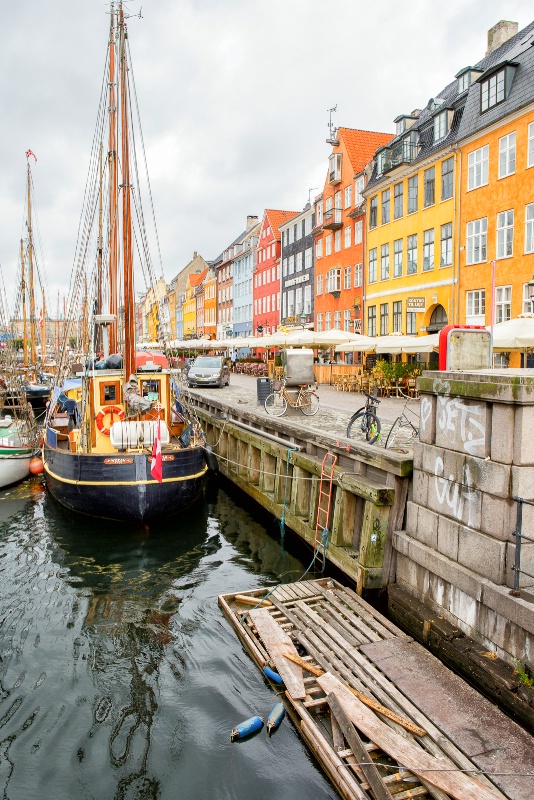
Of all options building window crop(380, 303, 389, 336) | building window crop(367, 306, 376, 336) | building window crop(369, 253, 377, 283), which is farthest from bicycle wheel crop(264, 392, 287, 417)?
building window crop(369, 253, 377, 283)

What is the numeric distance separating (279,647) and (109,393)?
346 inches

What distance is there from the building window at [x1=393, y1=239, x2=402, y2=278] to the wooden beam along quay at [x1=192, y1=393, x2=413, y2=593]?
18439mm

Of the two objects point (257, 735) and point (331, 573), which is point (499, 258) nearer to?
point (331, 573)

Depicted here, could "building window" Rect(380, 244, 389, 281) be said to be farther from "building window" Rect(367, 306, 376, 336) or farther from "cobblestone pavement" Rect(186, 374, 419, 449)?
"cobblestone pavement" Rect(186, 374, 419, 449)

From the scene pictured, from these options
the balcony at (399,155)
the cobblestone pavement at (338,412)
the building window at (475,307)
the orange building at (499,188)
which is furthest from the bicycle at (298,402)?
the balcony at (399,155)

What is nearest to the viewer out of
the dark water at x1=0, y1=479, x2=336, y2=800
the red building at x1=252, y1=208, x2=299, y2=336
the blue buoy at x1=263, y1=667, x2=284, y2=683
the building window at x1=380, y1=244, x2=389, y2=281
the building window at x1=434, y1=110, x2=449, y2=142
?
the dark water at x1=0, y1=479, x2=336, y2=800

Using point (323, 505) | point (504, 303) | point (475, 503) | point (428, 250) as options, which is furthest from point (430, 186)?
point (475, 503)

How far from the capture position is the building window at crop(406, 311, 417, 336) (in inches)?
1235

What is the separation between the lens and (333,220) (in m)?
41.8

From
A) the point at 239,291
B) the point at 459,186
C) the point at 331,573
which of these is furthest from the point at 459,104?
the point at 239,291

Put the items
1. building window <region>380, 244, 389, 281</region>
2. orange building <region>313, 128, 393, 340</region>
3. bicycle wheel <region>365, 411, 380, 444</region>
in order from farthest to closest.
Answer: orange building <region>313, 128, 393, 340</region>
building window <region>380, 244, 389, 281</region>
bicycle wheel <region>365, 411, 380, 444</region>

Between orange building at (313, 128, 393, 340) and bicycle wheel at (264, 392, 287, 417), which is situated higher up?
orange building at (313, 128, 393, 340)

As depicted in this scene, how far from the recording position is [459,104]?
28.9 metres

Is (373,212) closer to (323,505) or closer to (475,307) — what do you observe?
(475,307)
